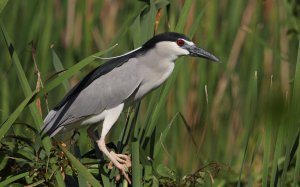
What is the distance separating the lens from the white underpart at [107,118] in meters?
3.05

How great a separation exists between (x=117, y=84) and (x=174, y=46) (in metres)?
0.31

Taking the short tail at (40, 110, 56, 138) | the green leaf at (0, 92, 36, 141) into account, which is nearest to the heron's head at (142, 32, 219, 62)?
the short tail at (40, 110, 56, 138)

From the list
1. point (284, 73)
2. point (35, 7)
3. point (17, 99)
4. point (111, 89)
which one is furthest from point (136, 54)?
point (284, 73)

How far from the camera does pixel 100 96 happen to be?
320 cm

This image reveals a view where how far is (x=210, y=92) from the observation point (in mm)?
4691

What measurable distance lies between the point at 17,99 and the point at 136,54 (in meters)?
1.26

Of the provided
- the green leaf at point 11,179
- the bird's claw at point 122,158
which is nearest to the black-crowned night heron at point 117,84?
the bird's claw at point 122,158

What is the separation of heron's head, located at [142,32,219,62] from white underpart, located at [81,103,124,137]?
0.99 ft

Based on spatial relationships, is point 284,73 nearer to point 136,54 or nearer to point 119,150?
point 136,54

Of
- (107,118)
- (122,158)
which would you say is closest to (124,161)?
(122,158)

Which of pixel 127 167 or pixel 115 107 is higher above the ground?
pixel 115 107

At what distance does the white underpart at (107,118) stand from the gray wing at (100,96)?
0.06ft

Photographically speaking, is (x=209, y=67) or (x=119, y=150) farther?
(x=209, y=67)

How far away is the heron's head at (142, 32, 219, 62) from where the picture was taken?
3.03 meters
